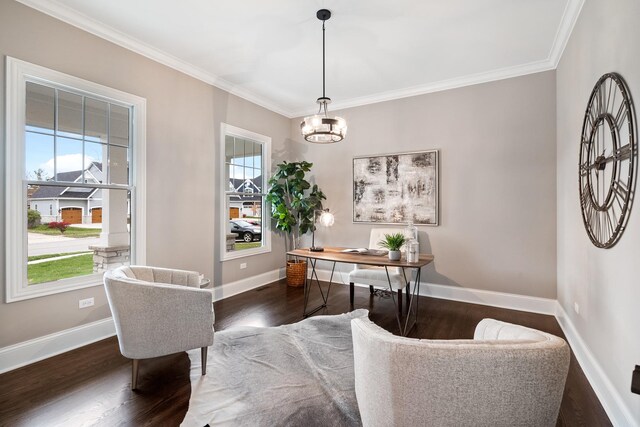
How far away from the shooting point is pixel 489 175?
13.0 feet

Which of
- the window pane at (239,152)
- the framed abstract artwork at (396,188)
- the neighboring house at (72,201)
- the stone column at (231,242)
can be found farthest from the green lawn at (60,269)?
the framed abstract artwork at (396,188)

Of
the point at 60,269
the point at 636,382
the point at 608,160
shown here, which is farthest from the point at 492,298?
the point at 60,269

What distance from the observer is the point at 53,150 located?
272cm

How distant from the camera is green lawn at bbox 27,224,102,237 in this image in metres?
2.66

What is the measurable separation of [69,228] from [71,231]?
0.12ft

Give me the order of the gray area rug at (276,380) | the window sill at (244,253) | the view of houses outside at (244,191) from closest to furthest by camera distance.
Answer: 1. the gray area rug at (276,380)
2. the window sill at (244,253)
3. the view of houses outside at (244,191)

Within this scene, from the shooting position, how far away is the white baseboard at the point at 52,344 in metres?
2.41

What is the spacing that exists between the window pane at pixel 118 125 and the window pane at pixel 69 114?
0.90ft

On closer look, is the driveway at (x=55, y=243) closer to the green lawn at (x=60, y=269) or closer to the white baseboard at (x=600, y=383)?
the green lawn at (x=60, y=269)

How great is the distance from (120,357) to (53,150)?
1.91 metres

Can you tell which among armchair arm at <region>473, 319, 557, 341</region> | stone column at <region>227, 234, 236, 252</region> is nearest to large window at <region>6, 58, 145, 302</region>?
stone column at <region>227, 234, 236, 252</region>

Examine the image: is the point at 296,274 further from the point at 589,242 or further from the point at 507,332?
the point at 507,332

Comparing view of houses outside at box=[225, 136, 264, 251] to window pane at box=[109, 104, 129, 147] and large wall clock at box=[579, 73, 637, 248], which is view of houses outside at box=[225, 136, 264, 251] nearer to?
window pane at box=[109, 104, 129, 147]

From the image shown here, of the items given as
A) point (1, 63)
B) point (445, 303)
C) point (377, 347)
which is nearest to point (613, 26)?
point (377, 347)
